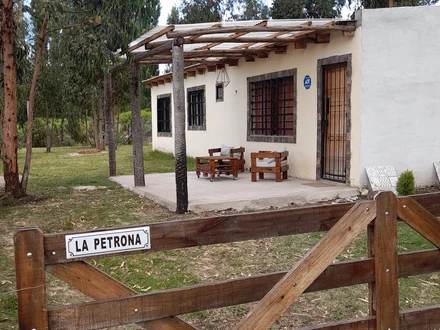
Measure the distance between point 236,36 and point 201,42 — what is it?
2.08 ft

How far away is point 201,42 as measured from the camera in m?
8.27

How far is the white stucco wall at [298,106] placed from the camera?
30.3 feet

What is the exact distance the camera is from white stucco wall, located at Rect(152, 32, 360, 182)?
9.23m

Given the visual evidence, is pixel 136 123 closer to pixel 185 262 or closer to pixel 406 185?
pixel 185 262

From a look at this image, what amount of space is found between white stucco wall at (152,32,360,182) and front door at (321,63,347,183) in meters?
0.20

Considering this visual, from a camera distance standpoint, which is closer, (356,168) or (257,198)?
(257,198)

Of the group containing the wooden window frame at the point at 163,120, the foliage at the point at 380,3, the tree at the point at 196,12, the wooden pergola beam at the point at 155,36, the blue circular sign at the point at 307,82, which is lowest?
the wooden window frame at the point at 163,120

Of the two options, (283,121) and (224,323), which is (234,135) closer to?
(283,121)

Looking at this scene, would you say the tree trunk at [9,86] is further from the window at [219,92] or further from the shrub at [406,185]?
the shrub at [406,185]

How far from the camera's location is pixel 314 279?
2.46 m

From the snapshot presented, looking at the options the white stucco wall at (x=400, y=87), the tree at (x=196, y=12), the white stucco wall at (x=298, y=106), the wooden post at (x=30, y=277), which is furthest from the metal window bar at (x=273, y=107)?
the tree at (x=196, y=12)

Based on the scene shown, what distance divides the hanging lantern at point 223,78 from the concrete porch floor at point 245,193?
370 centimetres

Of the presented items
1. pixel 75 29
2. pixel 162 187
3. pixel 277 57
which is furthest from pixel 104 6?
pixel 277 57

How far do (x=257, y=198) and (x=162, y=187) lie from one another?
2.47m
